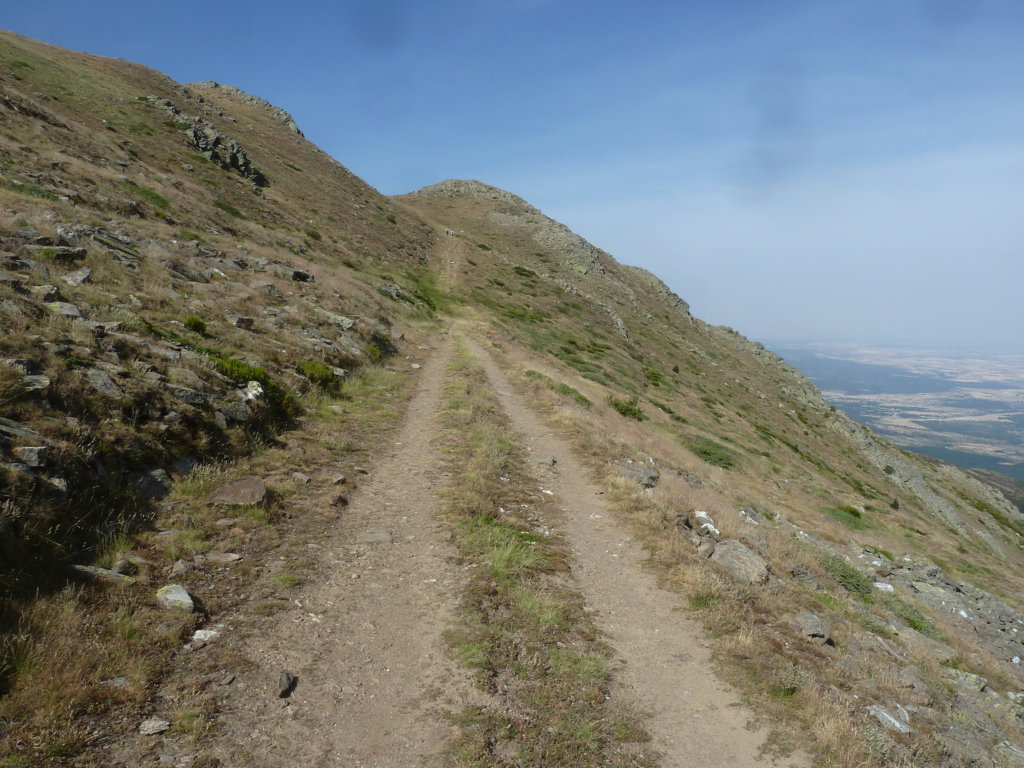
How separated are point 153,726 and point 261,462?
6.91m

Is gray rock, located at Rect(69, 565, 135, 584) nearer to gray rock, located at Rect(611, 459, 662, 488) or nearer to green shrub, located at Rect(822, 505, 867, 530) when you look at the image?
gray rock, located at Rect(611, 459, 662, 488)

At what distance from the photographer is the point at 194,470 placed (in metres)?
9.81

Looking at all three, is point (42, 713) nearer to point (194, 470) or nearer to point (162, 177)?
point (194, 470)

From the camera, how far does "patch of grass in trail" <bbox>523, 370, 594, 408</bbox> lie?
26.1 metres

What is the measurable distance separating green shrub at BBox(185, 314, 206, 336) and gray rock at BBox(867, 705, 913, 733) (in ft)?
58.0

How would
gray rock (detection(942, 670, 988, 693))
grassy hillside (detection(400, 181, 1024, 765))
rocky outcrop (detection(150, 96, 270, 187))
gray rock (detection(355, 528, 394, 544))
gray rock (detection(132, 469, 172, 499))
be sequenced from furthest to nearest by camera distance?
rocky outcrop (detection(150, 96, 270, 187)) → gray rock (detection(942, 670, 988, 693)) → gray rock (detection(355, 528, 394, 544)) → gray rock (detection(132, 469, 172, 499)) → grassy hillside (detection(400, 181, 1024, 765))

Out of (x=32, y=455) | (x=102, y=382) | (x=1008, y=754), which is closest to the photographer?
(x=32, y=455)

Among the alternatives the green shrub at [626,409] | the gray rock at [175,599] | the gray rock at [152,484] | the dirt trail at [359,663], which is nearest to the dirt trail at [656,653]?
the dirt trail at [359,663]

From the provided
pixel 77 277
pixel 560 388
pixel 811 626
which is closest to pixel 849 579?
pixel 811 626

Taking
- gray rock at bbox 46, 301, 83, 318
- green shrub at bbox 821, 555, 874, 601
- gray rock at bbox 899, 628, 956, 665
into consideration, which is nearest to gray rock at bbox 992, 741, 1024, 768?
gray rock at bbox 899, 628, 956, 665

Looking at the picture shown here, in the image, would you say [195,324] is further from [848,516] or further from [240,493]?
[848,516]

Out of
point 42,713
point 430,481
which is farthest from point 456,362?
point 42,713

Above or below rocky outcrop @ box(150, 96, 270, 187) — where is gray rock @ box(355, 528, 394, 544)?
below

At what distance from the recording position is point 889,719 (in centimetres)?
740
